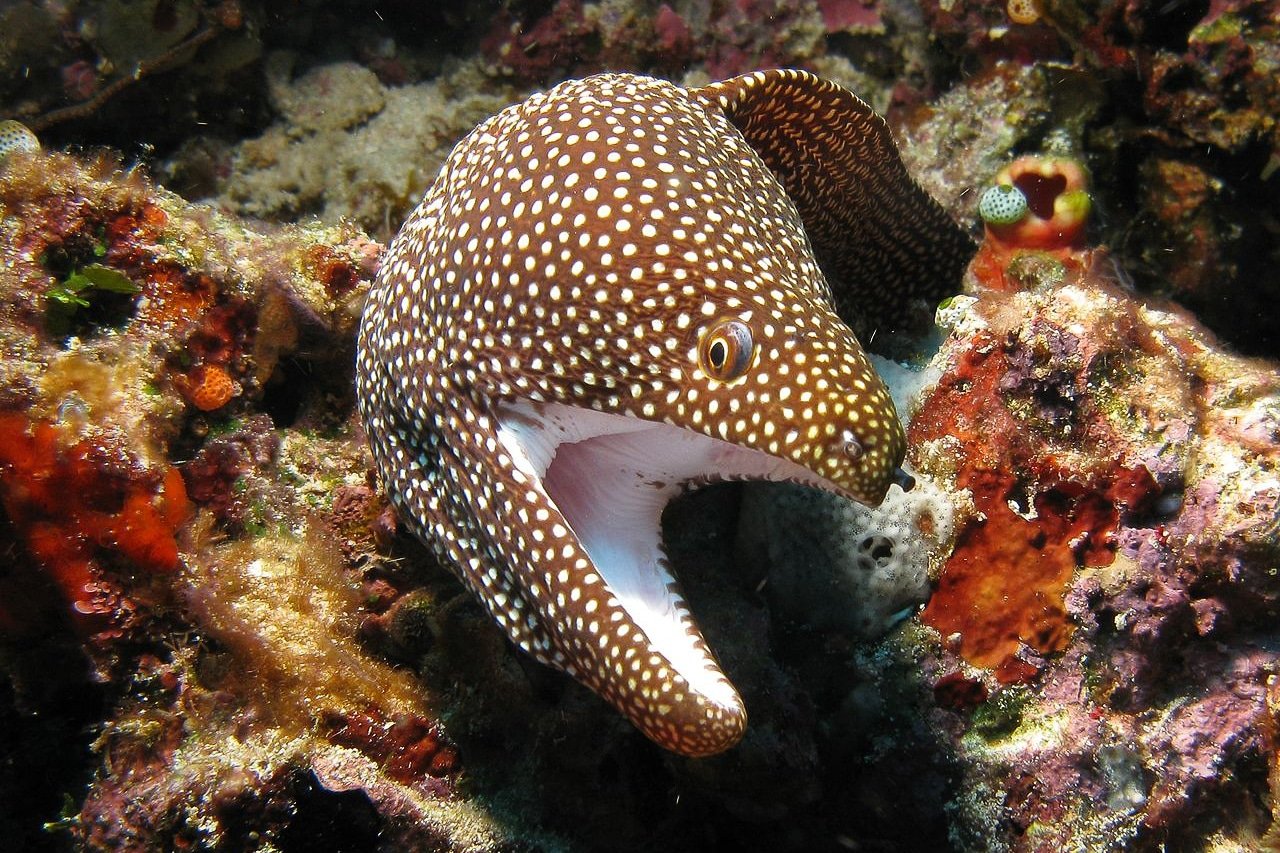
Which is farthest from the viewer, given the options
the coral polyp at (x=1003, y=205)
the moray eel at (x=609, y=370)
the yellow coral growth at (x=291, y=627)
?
the coral polyp at (x=1003, y=205)

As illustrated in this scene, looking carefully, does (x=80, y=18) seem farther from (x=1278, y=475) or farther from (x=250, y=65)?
(x=1278, y=475)

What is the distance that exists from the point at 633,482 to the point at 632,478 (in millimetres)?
21

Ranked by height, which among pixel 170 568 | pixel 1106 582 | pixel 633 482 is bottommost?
pixel 170 568

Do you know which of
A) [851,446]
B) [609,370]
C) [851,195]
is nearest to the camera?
[851,446]

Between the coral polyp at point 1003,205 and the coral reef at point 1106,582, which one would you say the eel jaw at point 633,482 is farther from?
the coral polyp at point 1003,205

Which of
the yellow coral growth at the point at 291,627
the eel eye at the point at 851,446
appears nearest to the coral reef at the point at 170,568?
the yellow coral growth at the point at 291,627

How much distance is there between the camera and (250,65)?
7.02m

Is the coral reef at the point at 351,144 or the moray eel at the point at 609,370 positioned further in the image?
the coral reef at the point at 351,144

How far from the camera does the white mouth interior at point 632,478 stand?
2.88m

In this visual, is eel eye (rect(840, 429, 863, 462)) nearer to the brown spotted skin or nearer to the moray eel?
the moray eel

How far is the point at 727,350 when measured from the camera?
8.13ft

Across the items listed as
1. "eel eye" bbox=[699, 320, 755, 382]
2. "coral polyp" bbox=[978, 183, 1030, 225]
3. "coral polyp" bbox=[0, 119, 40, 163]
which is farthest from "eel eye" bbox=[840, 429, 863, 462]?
"coral polyp" bbox=[0, 119, 40, 163]

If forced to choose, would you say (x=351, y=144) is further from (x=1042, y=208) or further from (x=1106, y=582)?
(x=1106, y=582)

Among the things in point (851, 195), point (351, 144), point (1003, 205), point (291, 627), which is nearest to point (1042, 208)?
point (1003, 205)
